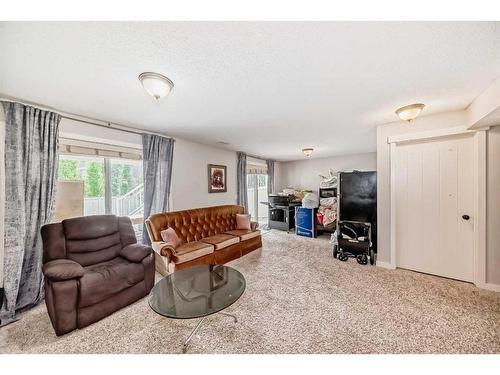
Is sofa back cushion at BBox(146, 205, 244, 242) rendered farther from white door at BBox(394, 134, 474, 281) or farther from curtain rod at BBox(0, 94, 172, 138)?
white door at BBox(394, 134, 474, 281)

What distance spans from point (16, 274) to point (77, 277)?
35.0 inches

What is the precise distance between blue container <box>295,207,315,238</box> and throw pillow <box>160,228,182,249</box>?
11.3 ft

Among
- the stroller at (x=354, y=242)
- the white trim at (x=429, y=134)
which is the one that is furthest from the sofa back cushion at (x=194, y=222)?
the white trim at (x=429, y=134)

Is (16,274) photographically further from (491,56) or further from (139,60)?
(491,56)

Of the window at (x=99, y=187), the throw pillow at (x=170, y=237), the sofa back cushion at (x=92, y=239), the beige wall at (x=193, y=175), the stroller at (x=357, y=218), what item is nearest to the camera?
the sofa back cushion at (x=92, y=239)

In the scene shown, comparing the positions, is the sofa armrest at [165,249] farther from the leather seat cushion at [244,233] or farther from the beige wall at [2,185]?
the beige wall at [2,185]

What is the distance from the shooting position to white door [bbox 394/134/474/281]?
2611mm

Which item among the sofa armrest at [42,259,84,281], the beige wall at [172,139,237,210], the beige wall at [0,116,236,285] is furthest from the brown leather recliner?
the beige wall at [172,139,237,210]

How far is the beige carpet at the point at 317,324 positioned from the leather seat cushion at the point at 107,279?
255 millimetres

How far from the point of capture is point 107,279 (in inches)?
78.2

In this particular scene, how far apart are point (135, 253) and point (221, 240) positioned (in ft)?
4.38

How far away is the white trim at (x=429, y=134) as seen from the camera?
253cm

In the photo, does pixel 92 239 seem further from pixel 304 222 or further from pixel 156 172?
pixel 304 222

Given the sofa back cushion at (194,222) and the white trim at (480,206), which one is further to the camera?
the sofa back cushion at (194,222)
